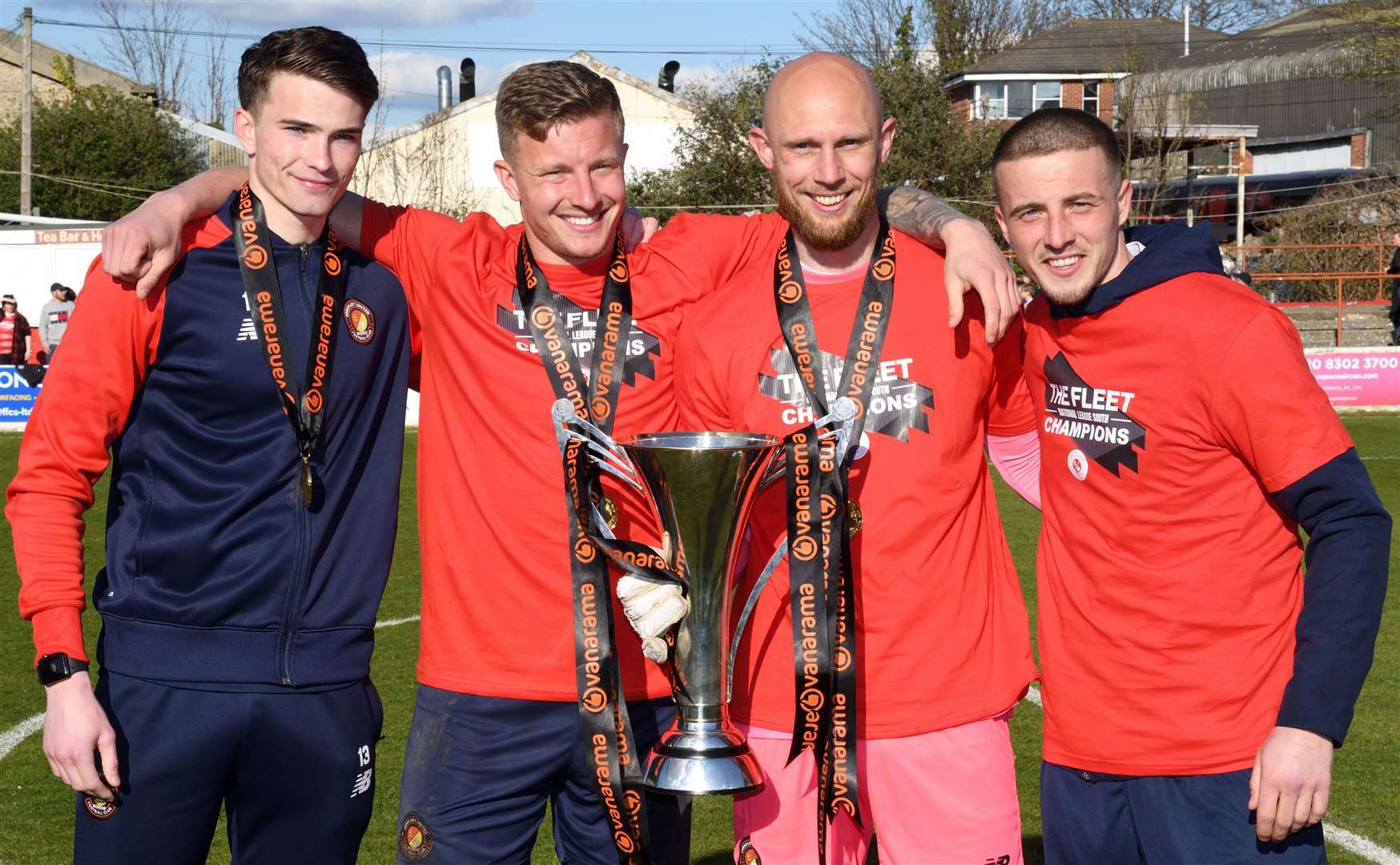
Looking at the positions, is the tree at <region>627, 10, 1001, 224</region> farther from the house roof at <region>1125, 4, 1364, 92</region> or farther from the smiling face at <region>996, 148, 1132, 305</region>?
the smiling face at <region>996, 148, 1132, 305</region>

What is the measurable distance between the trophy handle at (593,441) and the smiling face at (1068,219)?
1016 millimetres

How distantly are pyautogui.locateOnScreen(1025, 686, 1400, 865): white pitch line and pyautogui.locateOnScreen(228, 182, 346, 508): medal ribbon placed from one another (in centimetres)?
276

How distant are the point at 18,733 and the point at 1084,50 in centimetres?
4698

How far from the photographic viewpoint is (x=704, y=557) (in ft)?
9.64

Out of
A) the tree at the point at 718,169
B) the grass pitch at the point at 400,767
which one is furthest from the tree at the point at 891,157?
the grass pitch at the point at 400,767

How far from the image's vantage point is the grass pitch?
501 centimetres

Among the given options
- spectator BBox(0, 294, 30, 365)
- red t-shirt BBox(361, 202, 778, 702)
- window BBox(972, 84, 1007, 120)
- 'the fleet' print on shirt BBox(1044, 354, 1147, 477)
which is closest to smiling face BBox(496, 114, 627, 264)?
red t-shirt BBox(361, 202, 778, 702)

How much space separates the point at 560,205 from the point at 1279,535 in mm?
1824

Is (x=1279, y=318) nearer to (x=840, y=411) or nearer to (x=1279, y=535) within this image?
(x=1279, y=535)

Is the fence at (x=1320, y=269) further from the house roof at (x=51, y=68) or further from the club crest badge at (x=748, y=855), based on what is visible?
the house roof at (x=51, y=68)

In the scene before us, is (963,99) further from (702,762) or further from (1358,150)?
(702,762)

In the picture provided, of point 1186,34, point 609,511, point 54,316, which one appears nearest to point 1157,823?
point 609,511

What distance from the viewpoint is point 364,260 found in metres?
3.50

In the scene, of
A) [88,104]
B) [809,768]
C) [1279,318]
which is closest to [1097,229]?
[1279,318]
